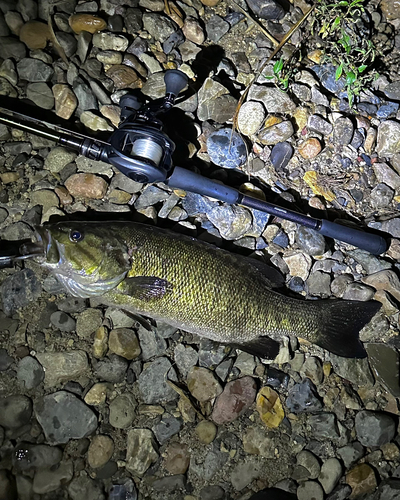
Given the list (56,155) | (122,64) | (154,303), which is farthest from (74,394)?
(122,64)

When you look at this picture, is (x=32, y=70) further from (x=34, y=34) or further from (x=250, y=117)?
(x=250, y=117)

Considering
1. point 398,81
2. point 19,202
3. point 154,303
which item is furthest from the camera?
point 398,81

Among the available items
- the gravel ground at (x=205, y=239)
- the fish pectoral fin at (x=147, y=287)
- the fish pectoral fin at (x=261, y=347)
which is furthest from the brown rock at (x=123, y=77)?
the fish pectoral fin at (x=261, y=347)

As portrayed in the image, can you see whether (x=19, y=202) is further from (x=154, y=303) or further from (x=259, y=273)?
(x=259, y=273)

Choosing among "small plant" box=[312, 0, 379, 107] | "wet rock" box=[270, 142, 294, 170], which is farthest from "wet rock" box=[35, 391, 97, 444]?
"small plant" box=[312, 0, 379, 107]

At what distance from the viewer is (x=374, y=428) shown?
361cm

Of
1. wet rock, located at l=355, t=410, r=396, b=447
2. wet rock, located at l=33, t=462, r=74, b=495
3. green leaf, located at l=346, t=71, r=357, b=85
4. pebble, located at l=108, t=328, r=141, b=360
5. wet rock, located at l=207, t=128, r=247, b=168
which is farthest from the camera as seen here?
green leaf, located at l=346, t=71, r=357, b=85

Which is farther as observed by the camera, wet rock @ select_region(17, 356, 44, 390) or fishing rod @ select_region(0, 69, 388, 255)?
wet rock @ select_region(17, 356, 44, 390)

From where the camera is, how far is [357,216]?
4.05 meters

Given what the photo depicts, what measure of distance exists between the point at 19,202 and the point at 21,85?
3.84 feet

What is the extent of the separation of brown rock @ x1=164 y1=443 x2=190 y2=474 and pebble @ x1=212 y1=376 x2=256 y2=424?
1.24 ft

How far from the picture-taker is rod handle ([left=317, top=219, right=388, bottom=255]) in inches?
138

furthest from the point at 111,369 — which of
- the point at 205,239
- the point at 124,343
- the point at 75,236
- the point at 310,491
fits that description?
the point at 310,491

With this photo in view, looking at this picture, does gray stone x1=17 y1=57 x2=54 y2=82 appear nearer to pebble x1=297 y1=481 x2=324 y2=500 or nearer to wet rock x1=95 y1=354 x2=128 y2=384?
wet rock x1=95 y1=354 x2=128 y2=384
